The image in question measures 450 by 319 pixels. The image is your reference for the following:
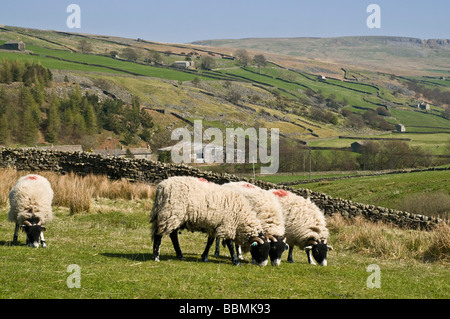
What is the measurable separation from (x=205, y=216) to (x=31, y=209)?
4.76 m

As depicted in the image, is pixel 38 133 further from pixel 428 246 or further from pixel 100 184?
pixel 428 246

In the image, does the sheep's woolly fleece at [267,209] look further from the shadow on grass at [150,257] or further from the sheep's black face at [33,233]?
the sheep's black face at [33,233]

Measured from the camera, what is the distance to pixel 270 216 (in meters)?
11.9

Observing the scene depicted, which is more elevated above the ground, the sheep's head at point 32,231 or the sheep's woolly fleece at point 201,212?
the sheep's woolly fleece at point 201,212

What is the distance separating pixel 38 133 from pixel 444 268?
9713 centimetres

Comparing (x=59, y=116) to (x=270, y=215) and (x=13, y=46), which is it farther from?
(x=270, y=215)

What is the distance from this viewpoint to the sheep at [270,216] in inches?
447

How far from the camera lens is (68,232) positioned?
584 inches

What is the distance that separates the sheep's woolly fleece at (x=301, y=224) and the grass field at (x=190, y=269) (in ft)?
3.10

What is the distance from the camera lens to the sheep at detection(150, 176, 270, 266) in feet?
36.2

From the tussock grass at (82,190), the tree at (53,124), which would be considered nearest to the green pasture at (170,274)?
the tussock grass at (82,190)

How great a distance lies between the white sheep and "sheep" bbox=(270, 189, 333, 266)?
2.23 ft

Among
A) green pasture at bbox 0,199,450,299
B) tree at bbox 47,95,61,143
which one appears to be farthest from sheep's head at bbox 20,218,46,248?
tree at bbox 47,95,61,143
